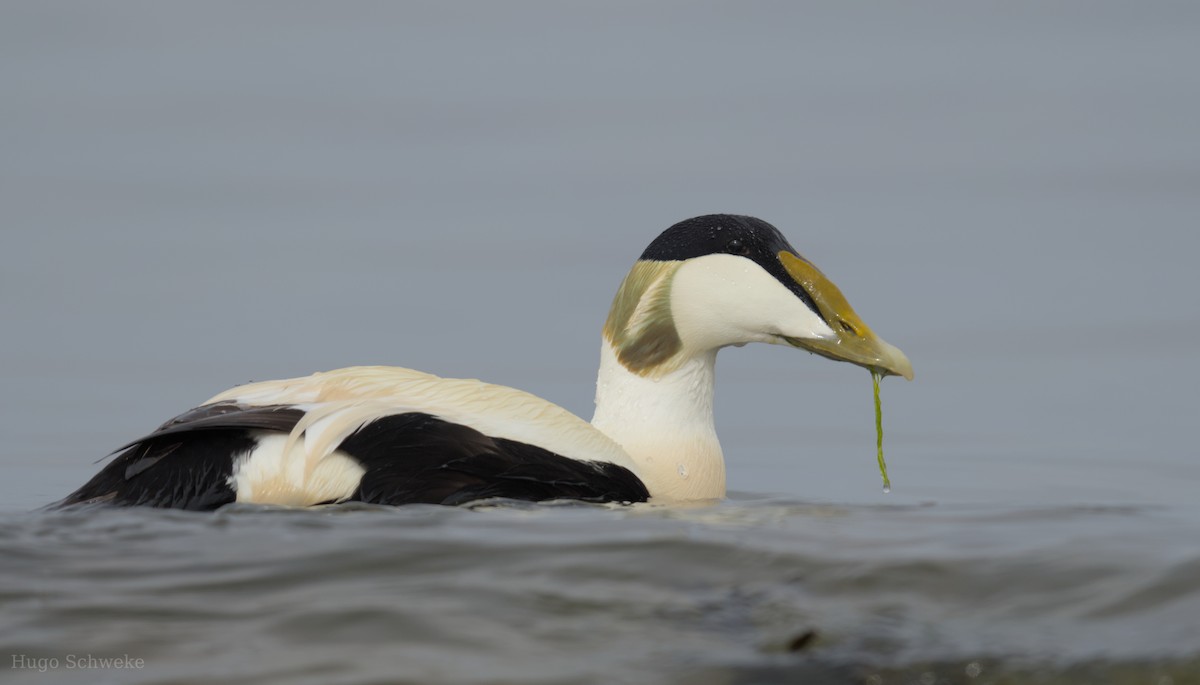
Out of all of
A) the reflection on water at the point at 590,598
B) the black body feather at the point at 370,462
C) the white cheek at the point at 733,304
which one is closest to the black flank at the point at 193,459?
the black body feather at the point at 370,462

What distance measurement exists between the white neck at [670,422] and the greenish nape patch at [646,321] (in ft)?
0.19

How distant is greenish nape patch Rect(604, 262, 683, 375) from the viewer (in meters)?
6.60

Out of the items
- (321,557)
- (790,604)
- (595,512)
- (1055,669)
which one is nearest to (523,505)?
(595,512)

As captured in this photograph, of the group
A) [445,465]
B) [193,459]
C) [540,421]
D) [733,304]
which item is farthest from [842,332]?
[193,459]

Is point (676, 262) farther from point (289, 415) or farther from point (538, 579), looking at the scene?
point (538, 579)

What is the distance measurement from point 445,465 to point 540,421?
1.40 ft

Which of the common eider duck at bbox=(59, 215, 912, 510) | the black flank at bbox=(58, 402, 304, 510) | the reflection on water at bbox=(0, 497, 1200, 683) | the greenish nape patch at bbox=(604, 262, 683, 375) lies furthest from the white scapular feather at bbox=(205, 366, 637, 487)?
the greenish nape patch at bbox=(604, 262, 683, 375)

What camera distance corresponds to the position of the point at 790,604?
170 inches

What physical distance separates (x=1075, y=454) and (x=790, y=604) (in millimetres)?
6785

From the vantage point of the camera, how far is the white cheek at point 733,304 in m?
6.48

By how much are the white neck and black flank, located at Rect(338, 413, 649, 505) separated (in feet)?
2.38

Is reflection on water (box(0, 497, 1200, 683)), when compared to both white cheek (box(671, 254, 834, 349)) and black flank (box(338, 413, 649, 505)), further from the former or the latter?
white cheek (box(671, 254, 834, 349))

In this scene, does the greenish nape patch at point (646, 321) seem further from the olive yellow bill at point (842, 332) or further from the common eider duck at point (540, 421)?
the olive yellow bill at point (842, 332)

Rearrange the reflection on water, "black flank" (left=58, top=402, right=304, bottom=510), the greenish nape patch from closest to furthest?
the reflection on water < "black flank" (left=58, top=402, right=304, bottom=510) < the greenish nape patch
